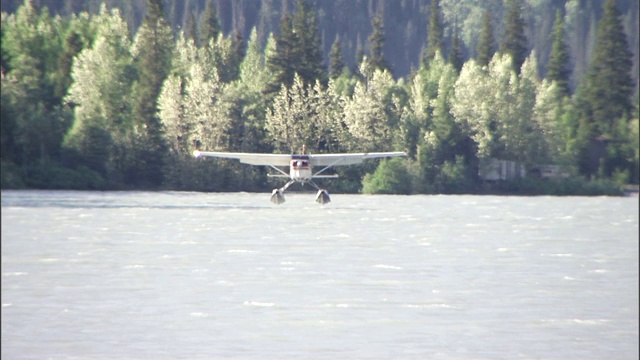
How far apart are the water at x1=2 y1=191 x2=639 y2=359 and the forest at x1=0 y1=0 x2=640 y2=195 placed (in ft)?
83.0

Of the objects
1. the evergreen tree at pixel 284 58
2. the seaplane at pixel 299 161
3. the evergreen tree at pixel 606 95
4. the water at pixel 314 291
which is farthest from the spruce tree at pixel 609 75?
→ the water at pixel 314 291

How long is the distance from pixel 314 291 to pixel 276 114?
4335 cm

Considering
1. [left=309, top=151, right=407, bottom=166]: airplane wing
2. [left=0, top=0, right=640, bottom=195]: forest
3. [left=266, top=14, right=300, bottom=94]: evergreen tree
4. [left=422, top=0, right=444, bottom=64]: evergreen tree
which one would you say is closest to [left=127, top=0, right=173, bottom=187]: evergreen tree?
[left=0, top=0, right=640, bottom=195]: forest

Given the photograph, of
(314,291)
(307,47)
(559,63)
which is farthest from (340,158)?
(314,291)

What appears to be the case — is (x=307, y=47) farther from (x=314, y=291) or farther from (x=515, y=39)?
(x=314, y=291)

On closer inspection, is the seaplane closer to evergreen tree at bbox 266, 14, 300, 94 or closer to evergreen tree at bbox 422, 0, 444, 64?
evergreen tree at bbox 266, 14, 300, 94

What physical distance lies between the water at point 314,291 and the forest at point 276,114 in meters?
25.3

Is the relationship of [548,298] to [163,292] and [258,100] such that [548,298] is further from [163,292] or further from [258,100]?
[258,100]

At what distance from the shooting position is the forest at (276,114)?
48875 mm

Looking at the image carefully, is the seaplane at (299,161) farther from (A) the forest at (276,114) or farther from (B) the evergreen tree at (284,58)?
(B) the evergreen tree at (284,58)

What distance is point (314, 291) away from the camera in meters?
12.6

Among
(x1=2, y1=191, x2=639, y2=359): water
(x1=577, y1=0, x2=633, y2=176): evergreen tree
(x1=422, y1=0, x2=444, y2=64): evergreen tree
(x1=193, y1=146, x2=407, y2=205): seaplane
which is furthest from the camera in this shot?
(x1=422, y1=0, x2=444, y2=64): evergreen tree

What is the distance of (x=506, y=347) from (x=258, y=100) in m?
48.0

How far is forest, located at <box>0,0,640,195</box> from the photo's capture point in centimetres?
4888
